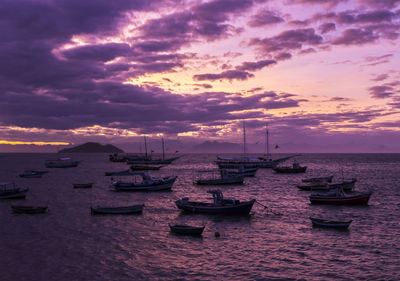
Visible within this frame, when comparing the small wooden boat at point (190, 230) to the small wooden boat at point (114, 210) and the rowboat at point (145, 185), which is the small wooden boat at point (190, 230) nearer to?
the small wooden boat at point (114, 210)

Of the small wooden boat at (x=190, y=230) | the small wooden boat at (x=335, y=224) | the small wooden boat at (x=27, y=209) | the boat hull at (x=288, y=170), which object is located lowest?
the boat hull at (x=288, y=170)

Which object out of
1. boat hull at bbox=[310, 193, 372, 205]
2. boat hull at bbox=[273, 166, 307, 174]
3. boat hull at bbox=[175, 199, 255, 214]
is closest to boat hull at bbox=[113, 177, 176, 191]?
boat hull at bbox=[175, 199, 255, 214]

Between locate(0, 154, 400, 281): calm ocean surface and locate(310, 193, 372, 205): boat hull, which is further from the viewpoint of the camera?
locate(310, 193, 372, 205): boat hull

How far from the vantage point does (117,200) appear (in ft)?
197

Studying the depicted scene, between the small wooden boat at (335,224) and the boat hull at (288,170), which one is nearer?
the small wooden boat at (335,224)

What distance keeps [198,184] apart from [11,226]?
166ft

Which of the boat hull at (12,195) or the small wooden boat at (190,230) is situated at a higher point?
the boat hull at (12,195)

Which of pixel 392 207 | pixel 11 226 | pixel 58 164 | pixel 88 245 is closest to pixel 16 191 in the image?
pixel 11 226

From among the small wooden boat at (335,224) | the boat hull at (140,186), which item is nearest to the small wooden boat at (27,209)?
the boat hull at (140,186)

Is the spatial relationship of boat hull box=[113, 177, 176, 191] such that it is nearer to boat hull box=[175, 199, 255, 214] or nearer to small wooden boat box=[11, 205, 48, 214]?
small wooden boat box=[11, 205, 48, 214]

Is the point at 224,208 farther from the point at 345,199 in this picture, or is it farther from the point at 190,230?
the point at 345,199

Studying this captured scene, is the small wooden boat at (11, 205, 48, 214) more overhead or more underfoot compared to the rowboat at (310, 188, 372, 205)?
more overhead

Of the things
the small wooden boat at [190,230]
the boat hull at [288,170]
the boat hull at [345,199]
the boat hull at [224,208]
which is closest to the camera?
the small wooden boat at [190,230]

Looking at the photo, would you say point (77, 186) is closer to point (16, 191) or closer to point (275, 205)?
point (16, 191)
